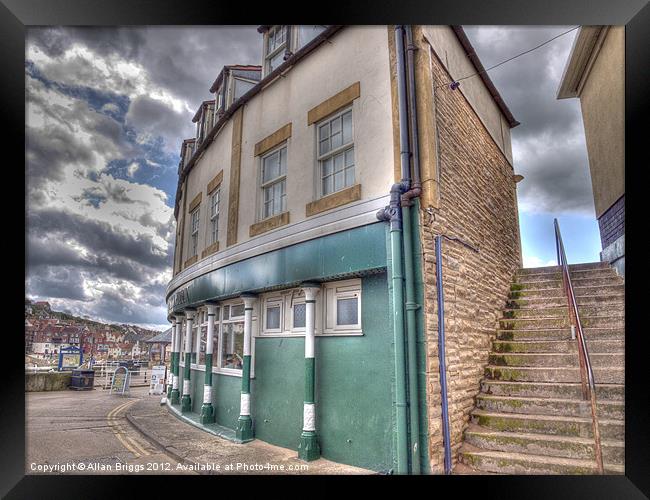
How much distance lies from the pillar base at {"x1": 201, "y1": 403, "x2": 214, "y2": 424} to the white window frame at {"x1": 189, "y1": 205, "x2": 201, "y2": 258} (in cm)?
325

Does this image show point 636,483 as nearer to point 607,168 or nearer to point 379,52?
point 607,168

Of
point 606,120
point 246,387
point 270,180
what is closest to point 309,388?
point 246,387

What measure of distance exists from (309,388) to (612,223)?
5467 mm

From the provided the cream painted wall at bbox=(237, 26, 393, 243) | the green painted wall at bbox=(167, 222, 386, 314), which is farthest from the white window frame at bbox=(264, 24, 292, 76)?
the green painted wall at bbox=(167, 222, 386, 314)

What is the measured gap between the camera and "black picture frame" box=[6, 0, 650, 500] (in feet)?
12.0

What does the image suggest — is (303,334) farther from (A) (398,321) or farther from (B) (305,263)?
(A) (398,321)

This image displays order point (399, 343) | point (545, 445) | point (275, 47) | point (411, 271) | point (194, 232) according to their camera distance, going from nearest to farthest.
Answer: point (545, 445) → point (399, 343) → point (411, 271) → point (275, 47) → point (194, 232)

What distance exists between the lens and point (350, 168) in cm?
515

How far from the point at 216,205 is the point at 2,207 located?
175 inches

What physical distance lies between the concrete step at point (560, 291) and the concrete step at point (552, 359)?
1.40 metres

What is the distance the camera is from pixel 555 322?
5.51 m

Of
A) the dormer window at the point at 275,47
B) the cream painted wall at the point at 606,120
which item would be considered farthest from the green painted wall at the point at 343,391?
the dormer window at the point at 275,47

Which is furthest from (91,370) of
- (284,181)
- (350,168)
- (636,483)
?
(636,483)

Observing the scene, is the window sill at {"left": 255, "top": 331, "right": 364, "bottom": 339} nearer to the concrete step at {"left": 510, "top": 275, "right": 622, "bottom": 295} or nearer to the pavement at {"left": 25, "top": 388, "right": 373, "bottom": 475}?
the pavement at {"left": 25, "top": 388, "right": 373, "bottom": 475}
